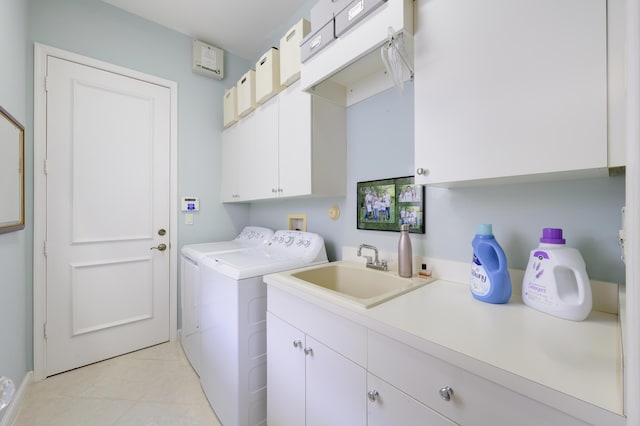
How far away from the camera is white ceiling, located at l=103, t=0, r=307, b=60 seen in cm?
212

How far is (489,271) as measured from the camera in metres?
Answer: 0.92

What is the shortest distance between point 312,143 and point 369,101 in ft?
1.47

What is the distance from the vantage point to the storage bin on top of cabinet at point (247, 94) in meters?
2.05

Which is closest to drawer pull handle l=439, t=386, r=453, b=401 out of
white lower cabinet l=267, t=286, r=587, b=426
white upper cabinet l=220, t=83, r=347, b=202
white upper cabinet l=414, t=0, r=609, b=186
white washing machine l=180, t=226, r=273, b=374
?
white lower cabinet l=267, t=286, r=587, b=426

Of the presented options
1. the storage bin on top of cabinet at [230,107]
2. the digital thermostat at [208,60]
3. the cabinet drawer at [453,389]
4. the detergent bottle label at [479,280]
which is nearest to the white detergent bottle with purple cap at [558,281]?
the detergent bottle label at [479,280]

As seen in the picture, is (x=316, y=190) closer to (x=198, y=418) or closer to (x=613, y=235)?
(x=613, y=235)

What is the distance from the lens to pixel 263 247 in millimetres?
2141

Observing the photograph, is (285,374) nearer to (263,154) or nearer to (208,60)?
(263,154)

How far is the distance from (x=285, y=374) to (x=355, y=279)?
617 millimetres

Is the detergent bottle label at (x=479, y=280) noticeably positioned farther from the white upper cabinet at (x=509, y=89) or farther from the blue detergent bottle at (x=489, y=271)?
the white upper cabinet at (x=509, y=89)

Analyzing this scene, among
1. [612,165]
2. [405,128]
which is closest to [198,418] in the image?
[405,128]

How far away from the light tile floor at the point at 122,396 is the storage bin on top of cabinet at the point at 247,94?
2190 millimetres

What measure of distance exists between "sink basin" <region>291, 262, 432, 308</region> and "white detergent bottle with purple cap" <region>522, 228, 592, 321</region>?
41 cm

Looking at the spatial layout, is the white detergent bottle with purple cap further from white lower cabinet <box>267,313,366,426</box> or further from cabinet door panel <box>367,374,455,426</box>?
white lower cabinet <box>267,313,366,426</box>
